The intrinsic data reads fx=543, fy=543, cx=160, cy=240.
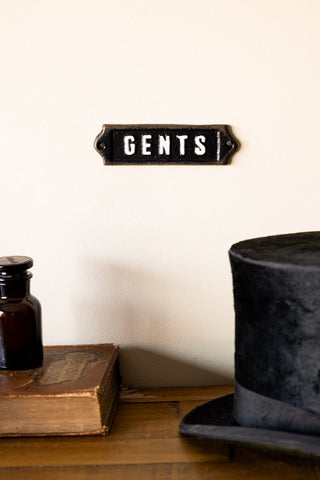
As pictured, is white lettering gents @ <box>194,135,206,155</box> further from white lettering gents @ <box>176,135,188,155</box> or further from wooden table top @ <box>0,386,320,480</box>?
wooden table top @ <box>0,386,320,480</box>

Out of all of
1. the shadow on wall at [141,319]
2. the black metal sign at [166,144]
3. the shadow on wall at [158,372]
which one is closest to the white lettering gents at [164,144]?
the black metal sign at [166,144]

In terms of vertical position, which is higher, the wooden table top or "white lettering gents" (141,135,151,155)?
"white lettering gents" (141,135,151,155)

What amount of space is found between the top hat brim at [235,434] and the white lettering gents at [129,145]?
674 millimetres

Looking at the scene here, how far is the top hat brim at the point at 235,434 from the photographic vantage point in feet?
3.32

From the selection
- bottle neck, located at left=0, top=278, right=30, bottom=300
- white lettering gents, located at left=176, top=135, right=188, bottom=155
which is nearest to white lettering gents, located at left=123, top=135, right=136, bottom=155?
white lettering gents, located at left=176, top=135, right=188, bottom=155

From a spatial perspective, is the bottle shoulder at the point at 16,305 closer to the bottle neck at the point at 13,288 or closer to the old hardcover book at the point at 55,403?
the bottle neck at the point at 13,288

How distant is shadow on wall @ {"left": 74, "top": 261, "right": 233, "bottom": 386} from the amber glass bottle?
0.69 ft

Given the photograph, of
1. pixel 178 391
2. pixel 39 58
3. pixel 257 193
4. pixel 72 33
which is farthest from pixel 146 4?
pixel 178 391

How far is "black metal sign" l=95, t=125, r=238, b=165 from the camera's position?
4.69 ft

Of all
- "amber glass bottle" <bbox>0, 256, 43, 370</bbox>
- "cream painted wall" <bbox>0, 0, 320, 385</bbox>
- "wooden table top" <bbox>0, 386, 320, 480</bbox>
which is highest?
"cream painted wall" <bbox>0, 0, 320, 385</bbox>

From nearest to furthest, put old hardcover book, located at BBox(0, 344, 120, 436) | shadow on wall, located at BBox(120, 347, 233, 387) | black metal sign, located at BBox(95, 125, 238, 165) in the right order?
old hardcover book, located at BBox(0, 344, 120, 436) < black metal sign, located at BBox(95, 125, 238, 165) < shadow on wall, located at BBox(120, 347, 233, 387)

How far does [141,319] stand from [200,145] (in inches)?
20.1

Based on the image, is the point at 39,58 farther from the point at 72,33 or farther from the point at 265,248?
the point at 265,248

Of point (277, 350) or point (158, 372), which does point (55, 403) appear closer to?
point (158, 372)
